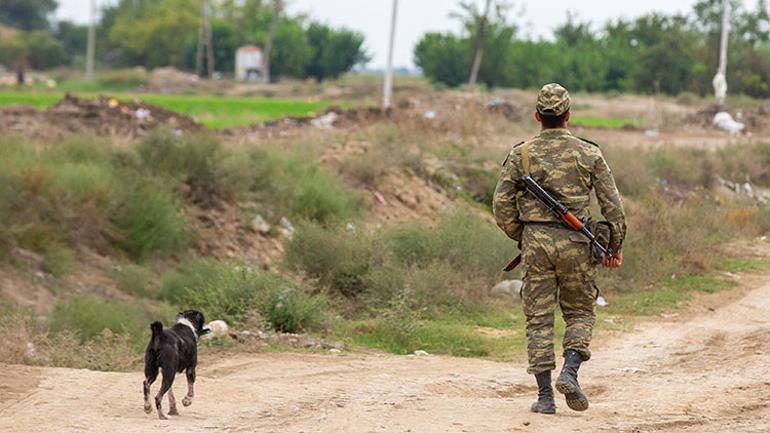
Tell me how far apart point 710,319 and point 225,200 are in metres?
10.3

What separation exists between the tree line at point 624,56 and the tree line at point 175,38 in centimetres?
1155

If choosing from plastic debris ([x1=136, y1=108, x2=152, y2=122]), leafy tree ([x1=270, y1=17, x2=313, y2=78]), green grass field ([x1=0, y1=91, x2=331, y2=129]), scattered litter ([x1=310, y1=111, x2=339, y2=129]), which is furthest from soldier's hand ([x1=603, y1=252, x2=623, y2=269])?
leafy tree ([x1=270, y1=17, x2=313, y2=78])

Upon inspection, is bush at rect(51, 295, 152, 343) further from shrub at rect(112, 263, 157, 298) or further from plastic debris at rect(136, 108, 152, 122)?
plastic debris at rect(136, 108, 152, 122)

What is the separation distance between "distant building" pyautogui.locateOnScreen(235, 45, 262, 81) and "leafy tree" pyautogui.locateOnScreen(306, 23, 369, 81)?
3555mm

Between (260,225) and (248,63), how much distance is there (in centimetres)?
7682

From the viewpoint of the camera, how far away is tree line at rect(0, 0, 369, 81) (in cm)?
10056

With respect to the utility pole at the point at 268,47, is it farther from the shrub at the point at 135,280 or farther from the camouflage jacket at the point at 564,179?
the camouflage jacket at the point at 564,179

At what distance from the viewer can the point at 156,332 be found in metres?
8.75

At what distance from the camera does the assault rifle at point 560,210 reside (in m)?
9.34

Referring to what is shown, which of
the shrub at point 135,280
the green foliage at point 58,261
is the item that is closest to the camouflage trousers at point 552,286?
the shrub at point 135,280

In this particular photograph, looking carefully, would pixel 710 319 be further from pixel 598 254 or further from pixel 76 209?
pixel 76 209

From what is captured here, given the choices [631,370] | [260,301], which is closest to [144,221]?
[260,301]

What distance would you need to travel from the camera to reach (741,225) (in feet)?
72.9

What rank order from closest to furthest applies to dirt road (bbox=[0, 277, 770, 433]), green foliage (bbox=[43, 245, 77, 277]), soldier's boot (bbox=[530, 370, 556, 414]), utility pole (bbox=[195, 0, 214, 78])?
dirt road (bbox=[0, 277, 770, 433]), soldier's boot (bbox=[530, 370, 556, 414]), green foliage (bbox=[43, 245, 77, 277]), utility pole (bbox=[195, 0, 214, 78])
